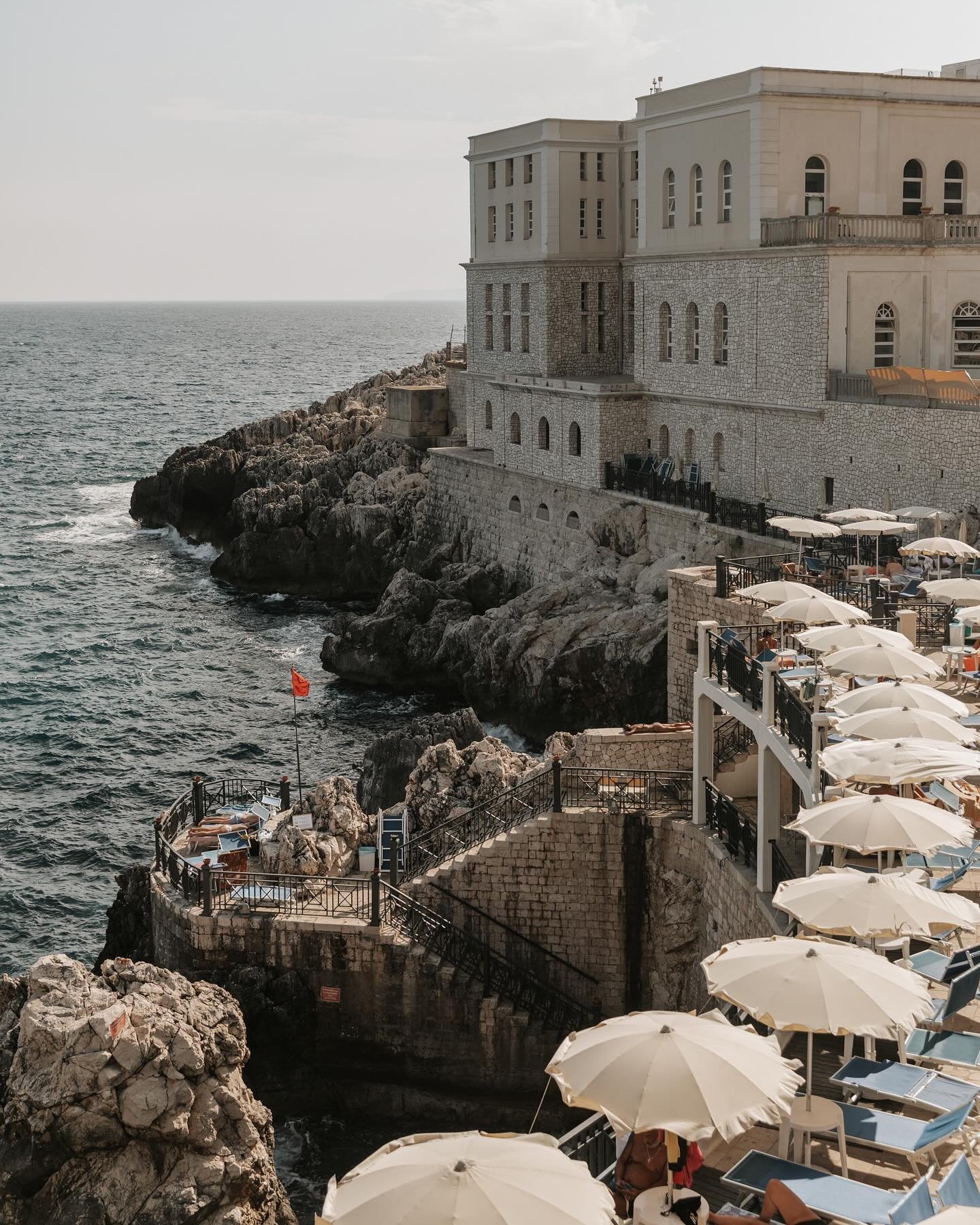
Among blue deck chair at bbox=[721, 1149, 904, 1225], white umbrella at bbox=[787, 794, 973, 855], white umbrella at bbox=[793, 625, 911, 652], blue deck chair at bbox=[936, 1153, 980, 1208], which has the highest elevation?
white umbrella at bbox=[793, 625, 911, 652]

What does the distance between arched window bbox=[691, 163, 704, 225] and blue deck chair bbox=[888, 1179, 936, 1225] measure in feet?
128

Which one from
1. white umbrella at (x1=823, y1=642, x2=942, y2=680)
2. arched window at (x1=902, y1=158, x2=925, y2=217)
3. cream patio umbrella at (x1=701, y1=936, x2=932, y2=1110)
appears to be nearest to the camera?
cream patio umbrella at (x1=701, y1=936, x2=932, y2=1110)

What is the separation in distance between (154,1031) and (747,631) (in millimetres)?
10536

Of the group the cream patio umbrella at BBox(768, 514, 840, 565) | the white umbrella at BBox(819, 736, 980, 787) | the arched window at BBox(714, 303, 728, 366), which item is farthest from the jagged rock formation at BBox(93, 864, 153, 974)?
the arched window at BBox(714, 303, 728, 366)

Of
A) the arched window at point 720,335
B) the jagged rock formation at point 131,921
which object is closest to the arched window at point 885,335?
the arched window at point 720,335

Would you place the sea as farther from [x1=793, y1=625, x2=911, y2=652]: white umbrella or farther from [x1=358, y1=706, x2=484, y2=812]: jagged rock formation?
[x1=793, y1=625, x2=911, y2=652]: white umbrella

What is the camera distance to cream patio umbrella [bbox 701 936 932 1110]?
35.5 feet

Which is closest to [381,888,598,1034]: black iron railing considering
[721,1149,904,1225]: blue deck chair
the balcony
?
[721,1149,904,1225]: blue deck chair

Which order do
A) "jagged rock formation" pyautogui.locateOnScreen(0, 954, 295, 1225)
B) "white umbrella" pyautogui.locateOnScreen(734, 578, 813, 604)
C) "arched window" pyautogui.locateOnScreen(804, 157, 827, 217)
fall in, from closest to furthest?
"jagged rock formation" pyautogui.locateOnScreen(0, 954, 295, 1225), "white umbrella" pyautogui.locateOnScreen(734, 578, 813, 604), "arched window" pyautogui.locateOnScreen(804, 157, 827, 217)

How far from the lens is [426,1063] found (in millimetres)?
22188

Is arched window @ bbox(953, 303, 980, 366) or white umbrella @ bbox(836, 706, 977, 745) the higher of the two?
arched window @ bbox(953, 303, 980, 366)

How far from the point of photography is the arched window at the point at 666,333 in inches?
1887

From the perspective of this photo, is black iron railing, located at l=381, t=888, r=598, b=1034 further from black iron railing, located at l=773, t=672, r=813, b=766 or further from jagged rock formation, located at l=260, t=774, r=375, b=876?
black iron railing, located at l=773, t=672, r=813, b=766

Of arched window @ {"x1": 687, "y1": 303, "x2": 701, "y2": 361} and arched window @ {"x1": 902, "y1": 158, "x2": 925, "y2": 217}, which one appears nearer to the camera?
arched window @ {"x1": 902, "y1": 158, "x2": 925, "y2": 217}
